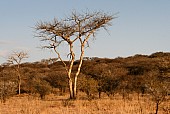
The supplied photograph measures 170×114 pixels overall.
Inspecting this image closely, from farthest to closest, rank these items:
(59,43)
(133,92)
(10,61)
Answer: (10,61) → (133,92) → (59,43)

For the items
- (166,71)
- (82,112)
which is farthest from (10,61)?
(82,112)

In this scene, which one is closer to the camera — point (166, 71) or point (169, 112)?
point (169, 112)

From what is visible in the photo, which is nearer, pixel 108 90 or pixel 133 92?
pixel 108 90

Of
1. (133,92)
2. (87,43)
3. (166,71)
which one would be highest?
(87,43)

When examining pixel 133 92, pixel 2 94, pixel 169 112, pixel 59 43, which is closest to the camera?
pixel 169 112

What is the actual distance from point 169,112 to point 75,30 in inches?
501

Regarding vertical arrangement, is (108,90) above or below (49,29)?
below

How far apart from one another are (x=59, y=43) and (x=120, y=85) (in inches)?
235

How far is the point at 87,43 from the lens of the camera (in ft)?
79.3

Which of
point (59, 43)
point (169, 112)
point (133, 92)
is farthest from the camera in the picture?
point (133, 92)

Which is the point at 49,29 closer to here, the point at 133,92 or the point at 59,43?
the point at 59,43

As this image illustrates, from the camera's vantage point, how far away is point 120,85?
1008 inches

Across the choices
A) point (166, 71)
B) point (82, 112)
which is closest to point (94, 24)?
point (166, 71)

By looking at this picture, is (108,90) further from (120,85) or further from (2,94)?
(2,94)
